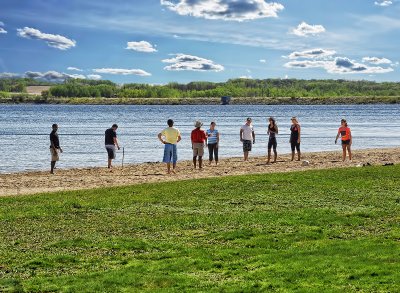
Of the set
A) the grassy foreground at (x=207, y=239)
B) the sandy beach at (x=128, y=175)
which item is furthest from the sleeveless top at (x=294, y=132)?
the grassy foreground at (x=207, y=239)

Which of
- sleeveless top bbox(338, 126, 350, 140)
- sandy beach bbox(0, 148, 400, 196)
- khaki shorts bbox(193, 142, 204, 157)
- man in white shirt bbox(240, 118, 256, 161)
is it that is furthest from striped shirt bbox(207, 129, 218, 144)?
sleeveless top bbox(338, 126, 350, 140)

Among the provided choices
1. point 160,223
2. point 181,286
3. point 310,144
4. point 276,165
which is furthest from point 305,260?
point 310,144

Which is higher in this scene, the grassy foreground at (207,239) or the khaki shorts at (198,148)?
the khaki shorts at (198,148)

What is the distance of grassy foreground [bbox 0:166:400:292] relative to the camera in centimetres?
889

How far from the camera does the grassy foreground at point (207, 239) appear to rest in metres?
8.89

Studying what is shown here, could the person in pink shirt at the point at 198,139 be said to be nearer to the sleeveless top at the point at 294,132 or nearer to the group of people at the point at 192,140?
the group of people at the point at 192,140

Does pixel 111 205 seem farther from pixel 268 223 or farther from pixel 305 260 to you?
pixel 305 260

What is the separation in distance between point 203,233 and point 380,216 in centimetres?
365

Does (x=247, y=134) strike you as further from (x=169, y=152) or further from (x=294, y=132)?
(x=169, y=152)

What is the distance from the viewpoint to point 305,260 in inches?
382

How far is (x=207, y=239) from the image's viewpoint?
11617mm

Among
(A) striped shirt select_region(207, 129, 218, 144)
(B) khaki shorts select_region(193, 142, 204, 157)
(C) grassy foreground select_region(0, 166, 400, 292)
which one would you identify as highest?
(A) striped shirt select_region(207, 129, 218, 144)

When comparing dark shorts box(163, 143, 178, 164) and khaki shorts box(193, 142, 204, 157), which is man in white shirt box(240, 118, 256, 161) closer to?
khaki shorts box(193, 142, 204, 157)

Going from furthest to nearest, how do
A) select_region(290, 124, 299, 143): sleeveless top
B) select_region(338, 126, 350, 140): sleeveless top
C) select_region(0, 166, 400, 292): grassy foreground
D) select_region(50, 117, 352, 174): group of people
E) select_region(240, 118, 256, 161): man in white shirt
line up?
select_region(240, 118, 256, 161): man in white shirt, select_region(338, 126, 350, 140): sleeveless top, select_region(290, 124, 299, 143): sleeveless top, select_region(50, 117, 352, 174): group of people, select_region(0, 166, 400, 292): grassy foreground
